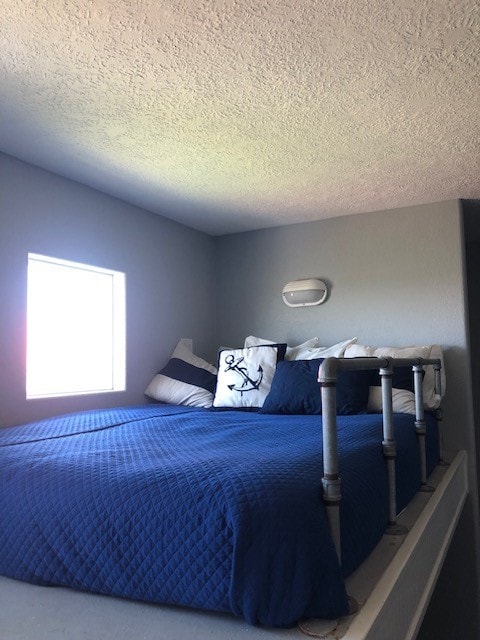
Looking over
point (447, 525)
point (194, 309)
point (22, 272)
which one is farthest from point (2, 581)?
point (194, 309)

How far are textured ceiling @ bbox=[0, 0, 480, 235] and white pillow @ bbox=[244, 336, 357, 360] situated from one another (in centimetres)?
92

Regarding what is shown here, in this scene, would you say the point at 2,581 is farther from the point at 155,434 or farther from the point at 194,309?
the point at 194,309

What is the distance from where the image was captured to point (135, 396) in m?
3.18

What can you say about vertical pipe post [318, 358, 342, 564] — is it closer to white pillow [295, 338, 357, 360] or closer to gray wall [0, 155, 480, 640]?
gray wall [0, 155, 480, 640]

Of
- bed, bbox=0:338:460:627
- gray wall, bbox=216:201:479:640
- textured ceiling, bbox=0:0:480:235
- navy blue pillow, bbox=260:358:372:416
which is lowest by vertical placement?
bed, bbox=0:338:460:627

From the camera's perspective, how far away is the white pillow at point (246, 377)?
2.93m

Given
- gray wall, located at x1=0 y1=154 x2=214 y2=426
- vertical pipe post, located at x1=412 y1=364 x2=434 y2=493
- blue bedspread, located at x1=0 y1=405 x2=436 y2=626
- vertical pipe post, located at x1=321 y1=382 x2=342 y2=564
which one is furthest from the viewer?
gray wall, located at x1=0 y1=154 x2=214 y2=426

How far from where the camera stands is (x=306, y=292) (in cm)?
352

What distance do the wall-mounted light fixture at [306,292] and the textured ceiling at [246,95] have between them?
700mm

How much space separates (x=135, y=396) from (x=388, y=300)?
1.73m

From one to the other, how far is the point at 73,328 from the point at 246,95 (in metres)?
1.67

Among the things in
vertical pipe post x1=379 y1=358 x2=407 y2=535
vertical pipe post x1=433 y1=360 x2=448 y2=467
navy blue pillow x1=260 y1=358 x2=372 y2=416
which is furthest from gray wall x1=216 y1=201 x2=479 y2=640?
vertical pipe post x1=379 y1=358 x2=407 y2=535

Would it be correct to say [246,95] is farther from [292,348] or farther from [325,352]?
[292,348]

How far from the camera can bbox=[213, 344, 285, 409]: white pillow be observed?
9.61 feet
